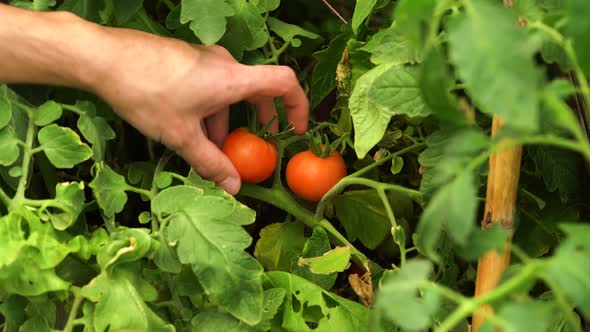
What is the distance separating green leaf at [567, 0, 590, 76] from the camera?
43 cm

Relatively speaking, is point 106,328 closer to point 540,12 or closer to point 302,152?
point 302,152

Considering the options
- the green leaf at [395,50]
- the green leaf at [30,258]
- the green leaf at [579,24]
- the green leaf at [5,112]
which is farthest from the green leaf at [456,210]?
the green leaf at [5,112]

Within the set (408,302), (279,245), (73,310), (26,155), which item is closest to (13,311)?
(73,310)

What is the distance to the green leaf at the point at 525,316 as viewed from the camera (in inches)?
16.4

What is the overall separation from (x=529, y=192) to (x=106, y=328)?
0.60m

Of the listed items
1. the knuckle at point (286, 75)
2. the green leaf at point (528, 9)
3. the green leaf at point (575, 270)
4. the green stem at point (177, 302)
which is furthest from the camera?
the knuckle at point (286, 75)

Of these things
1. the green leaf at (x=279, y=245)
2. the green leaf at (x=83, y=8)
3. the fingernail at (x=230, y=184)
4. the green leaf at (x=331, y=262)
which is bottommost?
the green leaf at (x=279, y=245)

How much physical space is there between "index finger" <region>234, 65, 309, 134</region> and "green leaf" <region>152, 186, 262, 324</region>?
189mm

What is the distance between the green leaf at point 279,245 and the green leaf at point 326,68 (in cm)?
20

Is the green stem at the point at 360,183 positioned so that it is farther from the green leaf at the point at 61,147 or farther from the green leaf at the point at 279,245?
the green leaf at the point at 61,147

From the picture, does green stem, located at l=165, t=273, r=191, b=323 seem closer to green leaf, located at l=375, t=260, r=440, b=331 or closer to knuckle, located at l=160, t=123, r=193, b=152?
knuckle, located at l=160, t=123, r=193, b=152

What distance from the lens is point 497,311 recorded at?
485mm

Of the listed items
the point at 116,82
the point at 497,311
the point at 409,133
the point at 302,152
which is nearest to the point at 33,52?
the point at 116,82

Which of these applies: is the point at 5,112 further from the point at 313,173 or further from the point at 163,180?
the point at 313,173
